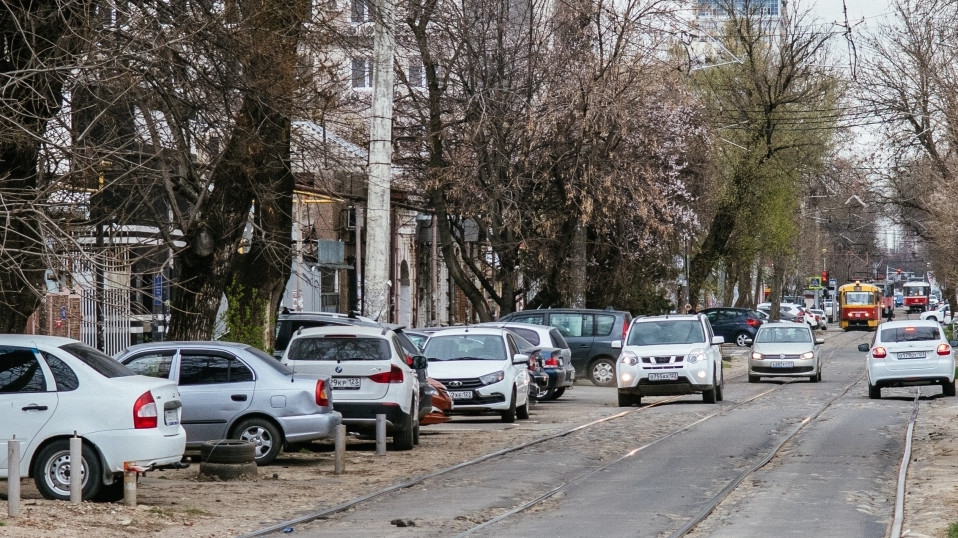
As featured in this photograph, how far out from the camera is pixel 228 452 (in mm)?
15562

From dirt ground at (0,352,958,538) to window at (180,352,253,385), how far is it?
1.06 meters

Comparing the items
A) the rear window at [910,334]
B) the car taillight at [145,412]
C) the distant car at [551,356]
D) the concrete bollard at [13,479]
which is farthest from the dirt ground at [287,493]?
the rear window at [910,334]

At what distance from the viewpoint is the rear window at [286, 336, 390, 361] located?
60.5ft

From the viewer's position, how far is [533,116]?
3631 centimetres

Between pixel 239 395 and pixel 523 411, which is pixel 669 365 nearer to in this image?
pixel 523 411

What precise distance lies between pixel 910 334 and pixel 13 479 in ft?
72.8

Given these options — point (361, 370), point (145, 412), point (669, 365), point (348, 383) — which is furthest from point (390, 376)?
point (669, 365)

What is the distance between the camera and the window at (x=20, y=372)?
43.1ft

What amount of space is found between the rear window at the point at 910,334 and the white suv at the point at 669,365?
13.2 feet

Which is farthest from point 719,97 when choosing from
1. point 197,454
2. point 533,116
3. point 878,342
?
point 197,454

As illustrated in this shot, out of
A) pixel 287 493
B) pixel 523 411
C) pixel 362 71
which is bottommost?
pixel 287 493

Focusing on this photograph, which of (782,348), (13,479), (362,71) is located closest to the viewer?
(13,479)

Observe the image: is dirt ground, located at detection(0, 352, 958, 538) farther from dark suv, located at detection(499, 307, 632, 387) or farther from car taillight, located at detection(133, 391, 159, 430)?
dark suv, located at detection(499, 307, 632, 387)

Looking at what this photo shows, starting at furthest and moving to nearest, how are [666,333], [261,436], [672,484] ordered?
[666,333]
[261,436]
[672,484]
